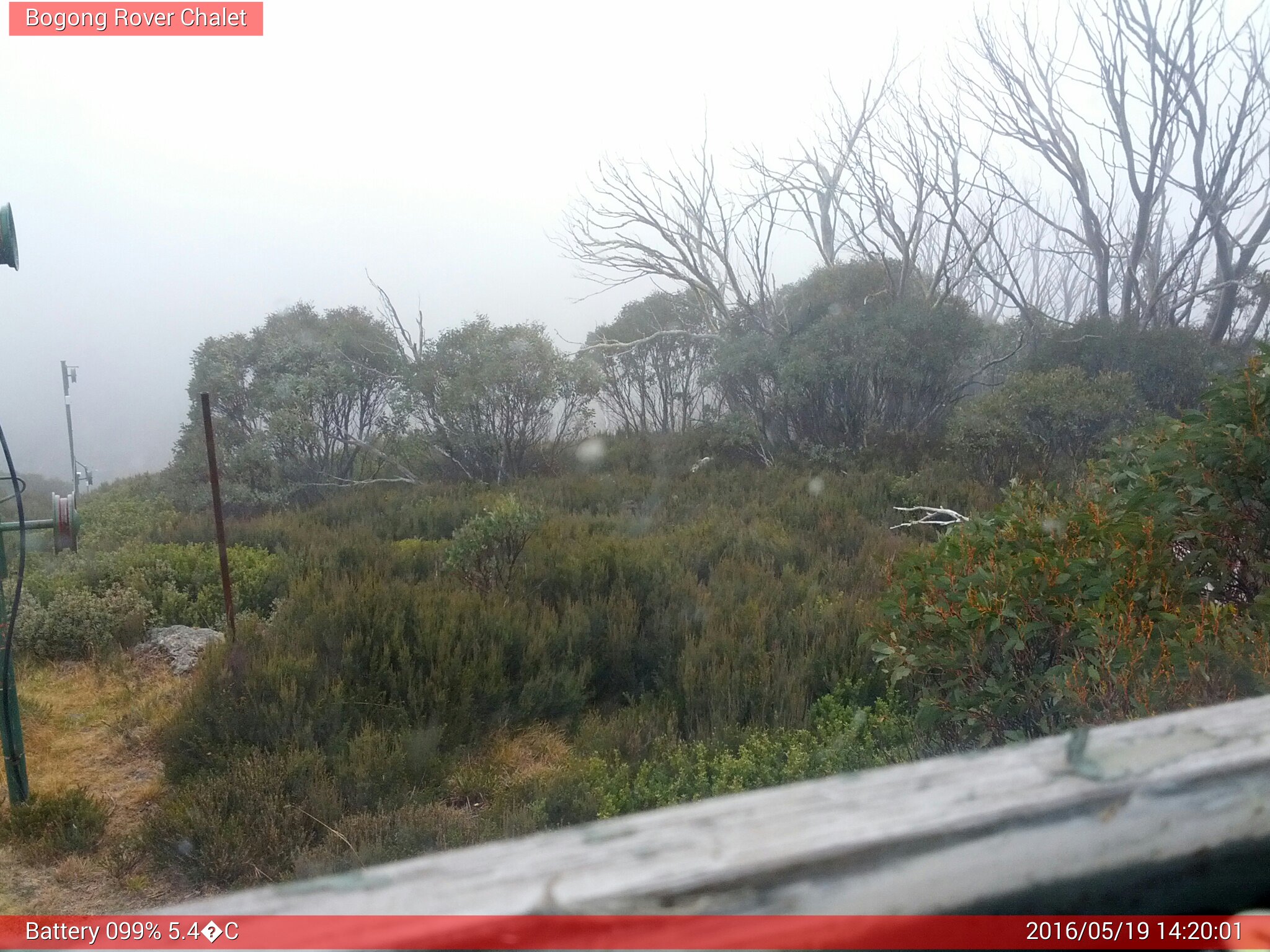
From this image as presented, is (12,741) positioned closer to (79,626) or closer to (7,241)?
(7,241)

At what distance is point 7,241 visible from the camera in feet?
9.54

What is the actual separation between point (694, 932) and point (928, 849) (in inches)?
7.6

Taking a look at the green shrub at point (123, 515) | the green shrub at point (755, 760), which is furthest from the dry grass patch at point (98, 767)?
the green shrub at point (123, 515)

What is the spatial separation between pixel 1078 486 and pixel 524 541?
362cm

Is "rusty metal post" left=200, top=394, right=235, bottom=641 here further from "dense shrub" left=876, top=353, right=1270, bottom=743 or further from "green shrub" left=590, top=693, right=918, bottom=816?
"dense shrub" left=876, top=353, right=1270, bottom=743

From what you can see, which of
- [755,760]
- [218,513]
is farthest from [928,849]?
[218,513]

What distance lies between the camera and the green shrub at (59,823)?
3.04 meters

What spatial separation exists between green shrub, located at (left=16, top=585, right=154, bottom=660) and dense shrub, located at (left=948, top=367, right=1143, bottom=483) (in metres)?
7.83

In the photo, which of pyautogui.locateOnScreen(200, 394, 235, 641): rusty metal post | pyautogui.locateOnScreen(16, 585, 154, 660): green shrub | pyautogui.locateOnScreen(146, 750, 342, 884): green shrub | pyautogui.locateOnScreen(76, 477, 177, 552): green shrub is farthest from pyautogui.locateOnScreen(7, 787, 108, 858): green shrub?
pyautogui.locateOnScreen(76, 477, 177, 552): green shrub

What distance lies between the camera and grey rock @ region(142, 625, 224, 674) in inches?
195

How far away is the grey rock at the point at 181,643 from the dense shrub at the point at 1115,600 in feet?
12.8

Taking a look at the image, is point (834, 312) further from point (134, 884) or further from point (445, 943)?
point (445, 943)

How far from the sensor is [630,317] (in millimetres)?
15602

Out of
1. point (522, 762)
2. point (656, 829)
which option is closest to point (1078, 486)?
point (522, 762)
